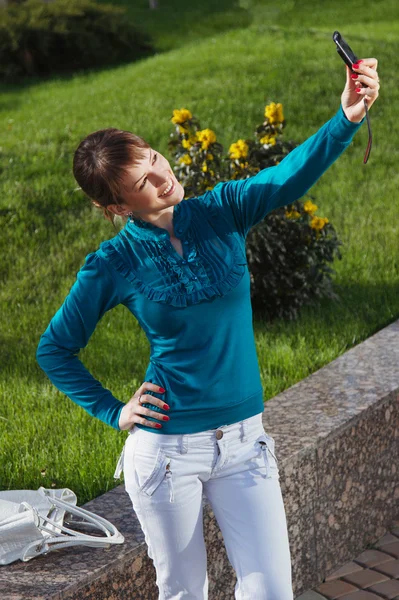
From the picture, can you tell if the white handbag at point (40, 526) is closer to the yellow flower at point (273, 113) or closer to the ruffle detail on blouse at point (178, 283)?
the ruffle detail on blouse at point (178, 283)

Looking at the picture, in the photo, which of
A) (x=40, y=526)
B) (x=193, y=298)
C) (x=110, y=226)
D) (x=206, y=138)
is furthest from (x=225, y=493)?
(x=110, y=226)

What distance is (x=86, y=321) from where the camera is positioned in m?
2.56

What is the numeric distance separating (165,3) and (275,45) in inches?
415

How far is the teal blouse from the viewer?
248 centimetres

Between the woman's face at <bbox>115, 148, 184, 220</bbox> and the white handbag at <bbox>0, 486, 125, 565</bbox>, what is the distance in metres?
1.00

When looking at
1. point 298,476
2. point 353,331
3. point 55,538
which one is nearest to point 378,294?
point 353,331

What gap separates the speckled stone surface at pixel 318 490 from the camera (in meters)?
2.92

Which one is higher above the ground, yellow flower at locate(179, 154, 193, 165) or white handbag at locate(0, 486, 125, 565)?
yellow flower at locate(179, 154, 193, 165)

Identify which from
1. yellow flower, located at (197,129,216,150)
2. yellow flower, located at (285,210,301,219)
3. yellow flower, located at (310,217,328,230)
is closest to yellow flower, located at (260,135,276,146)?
yellow flower, located at (197,129,216,150)

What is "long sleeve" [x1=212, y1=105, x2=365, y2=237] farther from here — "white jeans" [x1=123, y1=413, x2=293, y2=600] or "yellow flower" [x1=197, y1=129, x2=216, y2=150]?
"yellow flower" [x1=197, y1=129, x2=216, y2=150]

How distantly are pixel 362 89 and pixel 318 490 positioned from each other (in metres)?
1.87

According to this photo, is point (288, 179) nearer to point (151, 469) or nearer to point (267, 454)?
point (267, 454)

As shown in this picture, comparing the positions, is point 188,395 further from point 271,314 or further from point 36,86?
point 36,86

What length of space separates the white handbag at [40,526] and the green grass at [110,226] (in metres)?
0.60
